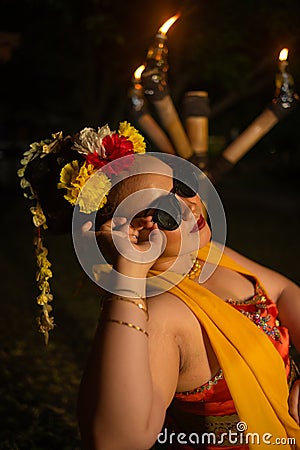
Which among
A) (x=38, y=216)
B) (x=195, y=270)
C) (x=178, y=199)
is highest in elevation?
(x=178, y=199)

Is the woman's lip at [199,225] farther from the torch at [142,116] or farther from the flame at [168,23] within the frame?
the flame at [168,23]

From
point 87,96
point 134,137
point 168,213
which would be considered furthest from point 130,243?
point 87,96

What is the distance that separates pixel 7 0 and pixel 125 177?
6366 mm

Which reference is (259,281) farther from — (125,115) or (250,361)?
(125,115)

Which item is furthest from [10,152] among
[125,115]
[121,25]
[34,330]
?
[34,330]

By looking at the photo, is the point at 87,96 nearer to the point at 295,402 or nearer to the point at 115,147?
the point at 115,147

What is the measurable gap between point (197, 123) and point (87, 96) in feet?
29.2

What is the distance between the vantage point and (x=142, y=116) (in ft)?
10.4

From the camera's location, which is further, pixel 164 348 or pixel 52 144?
pixel 52 144

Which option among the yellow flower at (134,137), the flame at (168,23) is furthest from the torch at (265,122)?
the yellow flower at (134,137)

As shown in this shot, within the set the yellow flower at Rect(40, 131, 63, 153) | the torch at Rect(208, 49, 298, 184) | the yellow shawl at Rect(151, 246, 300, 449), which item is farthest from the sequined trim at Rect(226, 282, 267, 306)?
the torch at Rect(208, 49, 298, 184)

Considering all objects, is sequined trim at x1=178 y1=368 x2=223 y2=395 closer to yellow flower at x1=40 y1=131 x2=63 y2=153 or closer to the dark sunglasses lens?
the dark sunglasses lens

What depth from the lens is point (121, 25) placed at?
26.4 feet

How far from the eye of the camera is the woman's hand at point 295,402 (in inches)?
80.0
